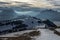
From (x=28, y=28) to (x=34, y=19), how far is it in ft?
0.72

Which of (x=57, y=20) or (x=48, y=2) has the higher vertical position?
(x=48, y=2)

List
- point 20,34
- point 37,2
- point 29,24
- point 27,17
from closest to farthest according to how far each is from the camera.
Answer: point 20,34, point 29,24, point 27,17, point 37,2

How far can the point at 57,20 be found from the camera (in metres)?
1.80

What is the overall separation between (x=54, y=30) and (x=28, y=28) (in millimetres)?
307

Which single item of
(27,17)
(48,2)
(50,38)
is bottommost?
(50,38)

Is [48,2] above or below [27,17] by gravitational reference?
above

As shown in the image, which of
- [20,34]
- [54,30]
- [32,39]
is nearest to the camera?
[32,39]

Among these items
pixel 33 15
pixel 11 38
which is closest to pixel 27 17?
pixel 33 15

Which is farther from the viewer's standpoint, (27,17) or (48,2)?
(48,2)

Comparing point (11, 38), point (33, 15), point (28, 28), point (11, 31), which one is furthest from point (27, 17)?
point (11, 38)

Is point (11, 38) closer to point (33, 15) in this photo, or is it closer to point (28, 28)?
point (28, 28)

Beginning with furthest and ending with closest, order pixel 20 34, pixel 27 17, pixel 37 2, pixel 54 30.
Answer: pixel 37 2 → pixel 27 17 → pixel 54 30 → pixel 20 34

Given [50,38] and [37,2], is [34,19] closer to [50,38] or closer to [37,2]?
[37,2]

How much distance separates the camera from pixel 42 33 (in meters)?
1.50
